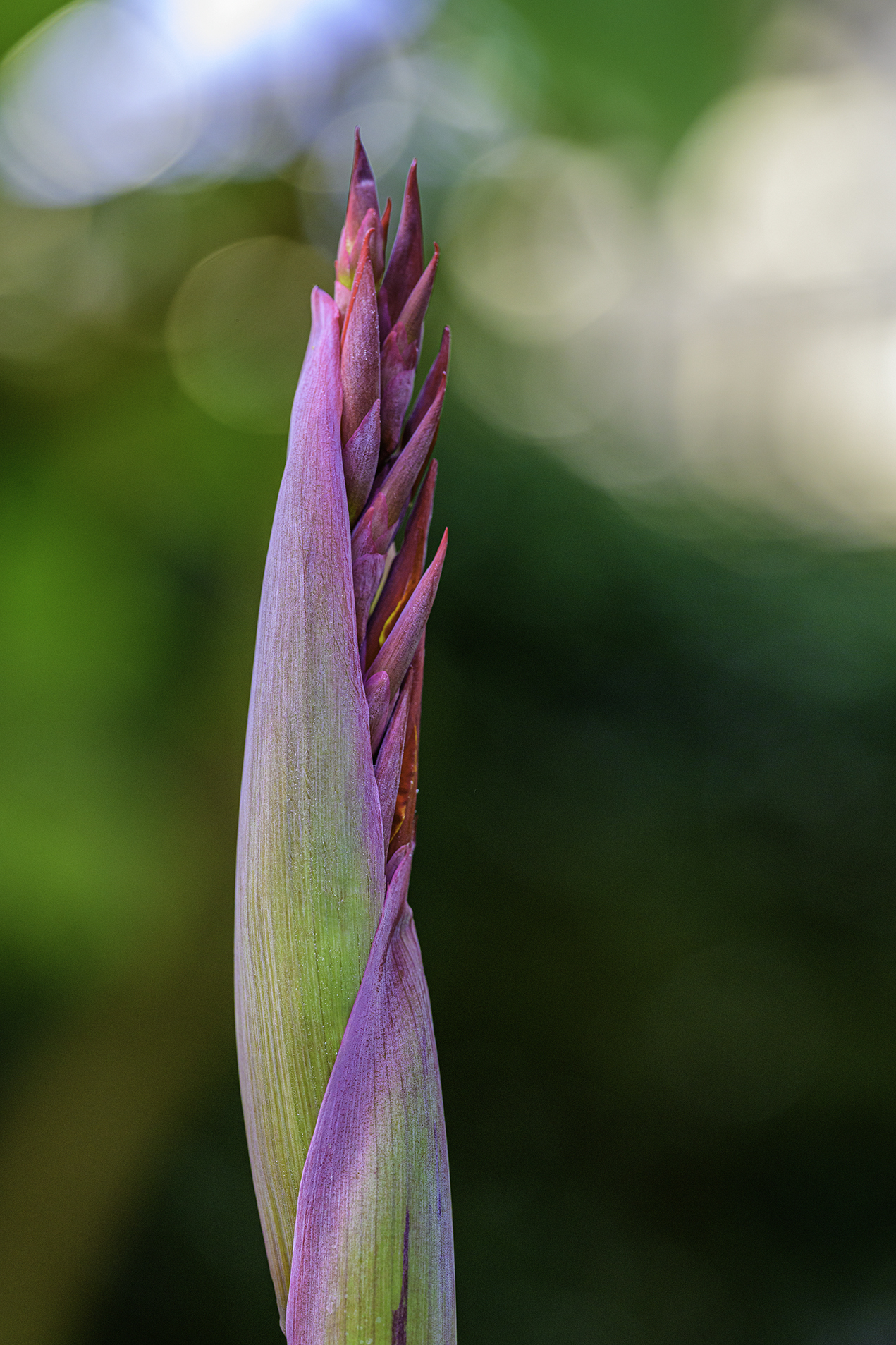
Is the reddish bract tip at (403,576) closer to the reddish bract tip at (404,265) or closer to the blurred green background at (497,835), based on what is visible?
the reddish bract tip at (404,265)

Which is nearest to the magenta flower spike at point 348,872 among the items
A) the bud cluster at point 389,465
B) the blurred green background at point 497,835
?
the bud cluster at point 389,465

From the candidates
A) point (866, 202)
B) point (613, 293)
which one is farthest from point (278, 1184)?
point (866, 202)

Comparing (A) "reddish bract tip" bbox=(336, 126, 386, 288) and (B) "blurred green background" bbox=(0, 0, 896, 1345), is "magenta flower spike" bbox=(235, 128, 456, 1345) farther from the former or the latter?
(B) "blurred green background" bbox=(0, 0, 896, 1345)

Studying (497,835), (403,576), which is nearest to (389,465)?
(403,576)

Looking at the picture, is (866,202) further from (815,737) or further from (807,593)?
(815,737)

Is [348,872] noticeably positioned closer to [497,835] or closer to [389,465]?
[389,465]
